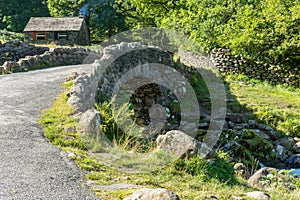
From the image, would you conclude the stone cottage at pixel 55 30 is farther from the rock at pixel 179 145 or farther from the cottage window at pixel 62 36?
the rock at pixel 179 145

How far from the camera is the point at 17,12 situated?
144 ft

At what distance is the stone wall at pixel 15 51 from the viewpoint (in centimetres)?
2061

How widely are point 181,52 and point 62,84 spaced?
11734mm

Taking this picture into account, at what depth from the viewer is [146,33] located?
31.9 metres

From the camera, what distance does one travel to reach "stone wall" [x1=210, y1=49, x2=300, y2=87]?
19.9 metres

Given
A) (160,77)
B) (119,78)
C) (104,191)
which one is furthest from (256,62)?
(104,191)

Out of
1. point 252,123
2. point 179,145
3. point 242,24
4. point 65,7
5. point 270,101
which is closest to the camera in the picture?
point 179,145

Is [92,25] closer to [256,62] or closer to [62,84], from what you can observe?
[256,62]

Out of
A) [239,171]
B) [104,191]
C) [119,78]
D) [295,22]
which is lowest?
[239,171]

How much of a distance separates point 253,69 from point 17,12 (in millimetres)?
30908

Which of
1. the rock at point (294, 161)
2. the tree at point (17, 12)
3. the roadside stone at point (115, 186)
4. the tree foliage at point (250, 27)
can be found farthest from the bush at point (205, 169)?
the tree at point (17, 12)

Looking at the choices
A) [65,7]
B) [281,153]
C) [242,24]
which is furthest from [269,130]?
[65,7]

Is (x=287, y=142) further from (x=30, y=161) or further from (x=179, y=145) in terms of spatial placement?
(x=30, y=161)

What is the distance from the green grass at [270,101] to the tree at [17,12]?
28.7 meters
